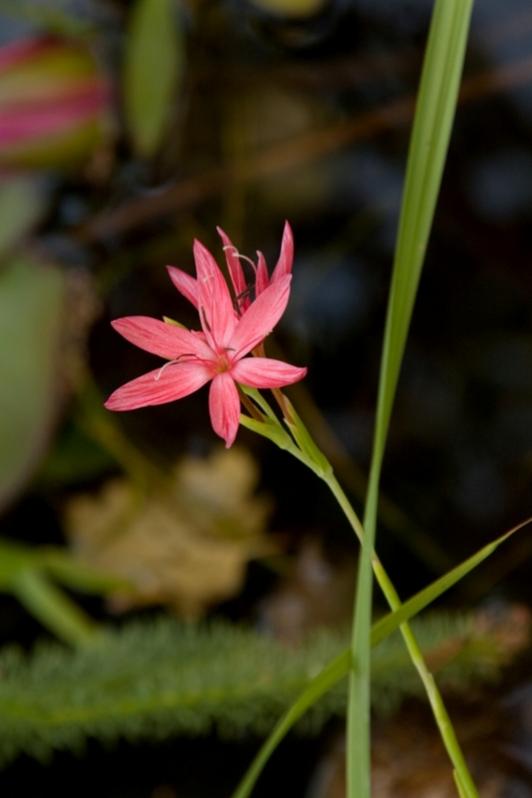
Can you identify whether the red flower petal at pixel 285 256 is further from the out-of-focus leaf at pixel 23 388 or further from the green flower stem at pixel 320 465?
the out-of-focus leaf at pixel 23 388

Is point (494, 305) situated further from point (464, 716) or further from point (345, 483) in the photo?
point (464, 716)

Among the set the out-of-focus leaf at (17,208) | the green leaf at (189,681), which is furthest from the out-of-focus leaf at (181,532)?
the out-of-focus leaf at (17,208)

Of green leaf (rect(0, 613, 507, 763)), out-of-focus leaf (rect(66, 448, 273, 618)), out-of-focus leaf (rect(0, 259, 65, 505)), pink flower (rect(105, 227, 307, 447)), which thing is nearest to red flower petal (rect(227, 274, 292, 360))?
pink flower (rect(105, 227, 307, 447))

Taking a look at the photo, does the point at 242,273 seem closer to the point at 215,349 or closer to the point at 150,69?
the point at 215,349

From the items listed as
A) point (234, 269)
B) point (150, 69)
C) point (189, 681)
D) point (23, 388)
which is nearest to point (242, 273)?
point (234, 269)

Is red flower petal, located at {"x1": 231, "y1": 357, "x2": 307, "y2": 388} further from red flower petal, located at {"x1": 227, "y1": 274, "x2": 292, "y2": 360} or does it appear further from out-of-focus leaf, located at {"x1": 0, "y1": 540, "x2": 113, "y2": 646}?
out-of-focus leaf, located at {"x1": 0, "y1": 540, "x2": 113, "y2": 646}

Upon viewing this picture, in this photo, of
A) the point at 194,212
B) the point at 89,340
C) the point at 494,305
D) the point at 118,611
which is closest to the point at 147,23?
the point at 194,212
